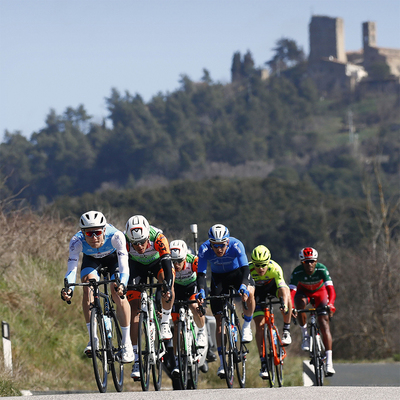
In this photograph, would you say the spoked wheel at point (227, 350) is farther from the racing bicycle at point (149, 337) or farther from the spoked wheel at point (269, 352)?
the spoked wheel at point (269, 352)

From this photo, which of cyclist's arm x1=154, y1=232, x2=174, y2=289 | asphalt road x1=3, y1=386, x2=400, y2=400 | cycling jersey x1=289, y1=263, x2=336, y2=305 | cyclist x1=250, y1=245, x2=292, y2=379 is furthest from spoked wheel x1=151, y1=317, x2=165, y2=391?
cycling jersey x1=289, y1=263, x2=336, y2=305

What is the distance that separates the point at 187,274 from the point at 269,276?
1.22 meters

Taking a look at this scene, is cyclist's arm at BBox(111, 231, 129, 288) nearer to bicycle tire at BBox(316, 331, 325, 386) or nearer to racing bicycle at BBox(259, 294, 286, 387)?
racing bicycle at BBox(259, 294, 286, 387)

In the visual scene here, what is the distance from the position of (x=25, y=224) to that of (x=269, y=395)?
12727 millimetres

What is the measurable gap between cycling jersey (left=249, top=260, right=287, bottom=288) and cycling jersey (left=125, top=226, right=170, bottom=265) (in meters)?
2.13

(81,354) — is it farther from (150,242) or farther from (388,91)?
(388,91)

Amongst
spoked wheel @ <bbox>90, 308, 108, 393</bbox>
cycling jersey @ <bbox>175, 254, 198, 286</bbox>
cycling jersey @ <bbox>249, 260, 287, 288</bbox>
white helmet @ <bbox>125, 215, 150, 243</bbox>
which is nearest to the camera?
spoked wheel @ <bbox>90, 308, 108, 393</bbox>

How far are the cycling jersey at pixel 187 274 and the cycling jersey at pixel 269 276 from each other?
839 millimetres

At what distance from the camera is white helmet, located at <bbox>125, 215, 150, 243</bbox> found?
9523 mm

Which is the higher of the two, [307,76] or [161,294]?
[307,76]

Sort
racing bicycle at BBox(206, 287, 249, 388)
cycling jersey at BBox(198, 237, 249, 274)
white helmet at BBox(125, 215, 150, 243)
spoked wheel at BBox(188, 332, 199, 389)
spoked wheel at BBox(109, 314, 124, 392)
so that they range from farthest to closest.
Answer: cycling jersey at BBox(198, 237, 249, 274) < racing bicycle at BBox(206, 287, 249, 388) < spoked wheel at BBox(188, 332, 199, 389) < white helmet at BBox(125, 215, 150, 243) < spoked wheel at BBox(109, 314, 124, 392)

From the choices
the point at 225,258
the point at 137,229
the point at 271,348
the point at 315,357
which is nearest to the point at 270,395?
the point at 137,229

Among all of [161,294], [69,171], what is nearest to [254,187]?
[69,171]

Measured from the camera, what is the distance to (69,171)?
144000 millimetres
